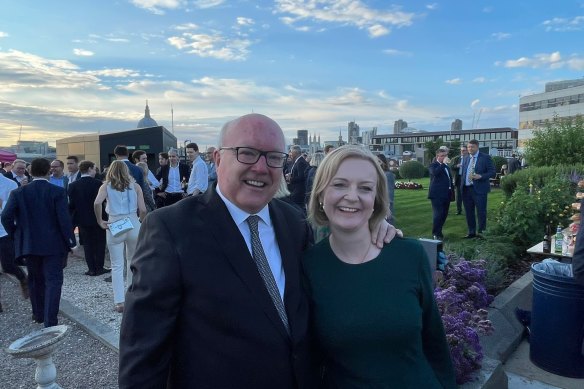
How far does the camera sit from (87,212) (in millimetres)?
7715

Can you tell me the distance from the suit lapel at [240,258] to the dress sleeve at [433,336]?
800 mm

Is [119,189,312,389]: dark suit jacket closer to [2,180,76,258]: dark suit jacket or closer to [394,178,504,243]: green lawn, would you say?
[2,180,76,258]: dark suit jacket

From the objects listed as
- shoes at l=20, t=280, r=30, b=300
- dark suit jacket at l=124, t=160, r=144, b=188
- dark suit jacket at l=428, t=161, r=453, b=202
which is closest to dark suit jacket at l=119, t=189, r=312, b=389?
dark suit jacket at l=124, t=160, r=144, b=188

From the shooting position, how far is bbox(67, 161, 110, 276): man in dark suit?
7.72 metres

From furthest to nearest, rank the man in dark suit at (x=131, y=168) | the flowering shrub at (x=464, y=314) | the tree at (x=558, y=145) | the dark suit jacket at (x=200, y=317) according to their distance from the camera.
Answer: the tree at (x=558, y=145), the man in dark suit at (x=131, y=168), the flowering shrub at (x=464, y=314), the dark suit jacket at (x=200, y=317)

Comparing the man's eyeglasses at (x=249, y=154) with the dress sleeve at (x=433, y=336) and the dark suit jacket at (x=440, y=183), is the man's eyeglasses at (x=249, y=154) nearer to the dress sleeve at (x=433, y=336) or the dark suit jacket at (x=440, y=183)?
the dress sleeve at (x=433, y=336)

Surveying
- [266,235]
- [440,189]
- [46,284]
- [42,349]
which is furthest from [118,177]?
[440,189]

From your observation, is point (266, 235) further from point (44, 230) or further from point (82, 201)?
point (82, 201)

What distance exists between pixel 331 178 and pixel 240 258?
2.28ft

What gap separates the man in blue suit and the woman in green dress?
24.9ft

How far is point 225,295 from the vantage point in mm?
1655

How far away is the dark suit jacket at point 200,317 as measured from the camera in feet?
5.30

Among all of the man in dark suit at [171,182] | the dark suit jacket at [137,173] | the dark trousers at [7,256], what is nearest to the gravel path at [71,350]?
the dark trousers at [7,256]

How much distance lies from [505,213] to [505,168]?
57.3 feet
